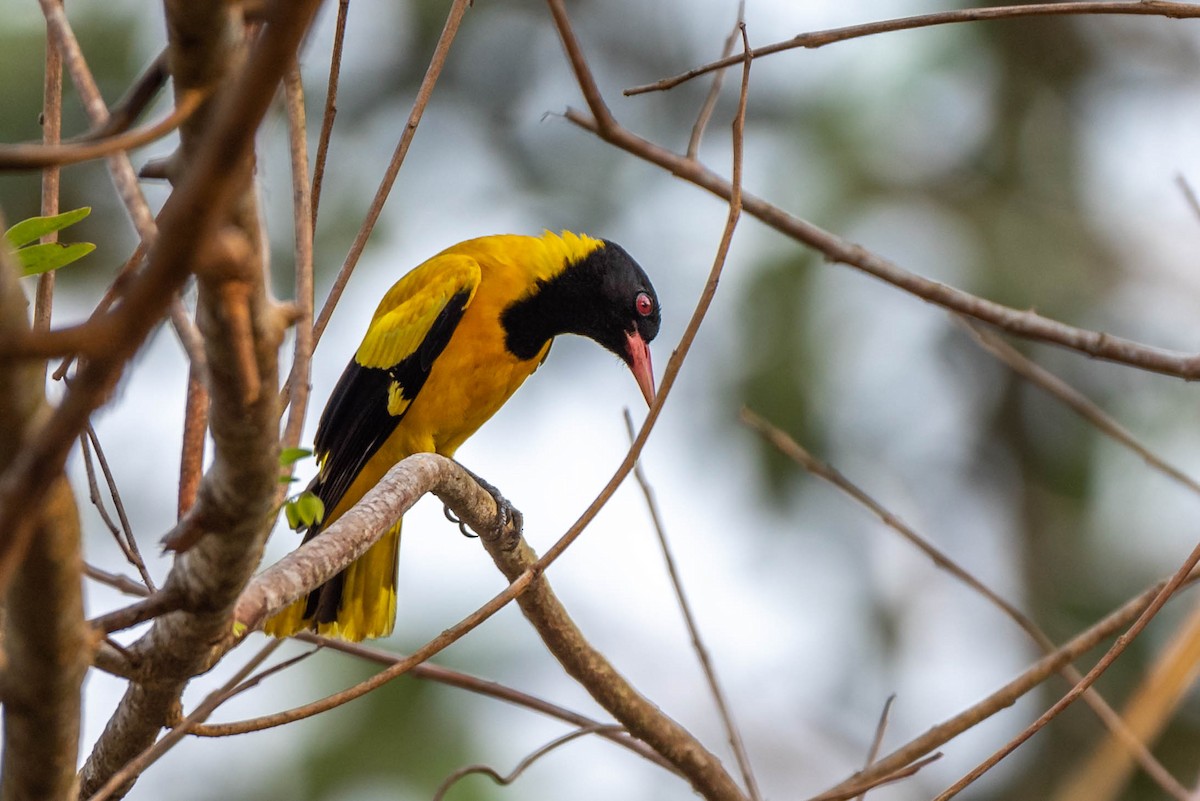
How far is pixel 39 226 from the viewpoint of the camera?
129cm

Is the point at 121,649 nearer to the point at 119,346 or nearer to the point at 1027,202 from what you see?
the point at 119,346

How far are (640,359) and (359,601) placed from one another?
1134mm

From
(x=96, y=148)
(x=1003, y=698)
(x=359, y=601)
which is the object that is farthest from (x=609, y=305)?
(x=96, y=148)

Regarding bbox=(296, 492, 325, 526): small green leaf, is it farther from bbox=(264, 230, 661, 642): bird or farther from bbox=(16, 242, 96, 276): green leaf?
bbox=(264, 230, 661, 642): bird

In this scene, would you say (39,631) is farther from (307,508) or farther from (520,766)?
(520,766)

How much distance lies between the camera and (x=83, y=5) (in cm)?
618

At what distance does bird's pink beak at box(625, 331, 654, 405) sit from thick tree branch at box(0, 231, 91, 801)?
2.87 m

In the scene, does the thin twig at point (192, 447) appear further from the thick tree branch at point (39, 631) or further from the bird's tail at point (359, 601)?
A: the bird's tail at point (359, 601)

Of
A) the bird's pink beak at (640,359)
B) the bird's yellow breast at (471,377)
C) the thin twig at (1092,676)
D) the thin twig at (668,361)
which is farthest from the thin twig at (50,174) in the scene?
the bird's pink beak at (640,359)

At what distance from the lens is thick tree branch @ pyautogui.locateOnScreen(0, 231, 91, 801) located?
29.5 inches

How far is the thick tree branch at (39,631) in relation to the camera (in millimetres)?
750

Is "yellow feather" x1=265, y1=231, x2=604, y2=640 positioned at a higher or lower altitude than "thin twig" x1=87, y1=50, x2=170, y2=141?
higher

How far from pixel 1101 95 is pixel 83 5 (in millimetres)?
6474

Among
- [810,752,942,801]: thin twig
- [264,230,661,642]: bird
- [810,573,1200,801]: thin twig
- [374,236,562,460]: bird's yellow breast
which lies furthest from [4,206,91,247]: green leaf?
[374,236,562,460]: bird's yellow breast
